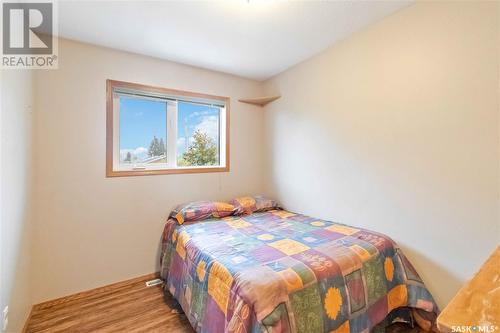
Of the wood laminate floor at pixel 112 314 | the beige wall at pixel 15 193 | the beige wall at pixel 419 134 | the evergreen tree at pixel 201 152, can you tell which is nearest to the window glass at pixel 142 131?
the evergreen tree at pixel 201 152

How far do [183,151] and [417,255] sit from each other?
2.51 meters

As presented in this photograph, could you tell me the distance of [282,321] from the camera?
1.13 meters

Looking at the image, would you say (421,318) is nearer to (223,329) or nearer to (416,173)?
(416,173)

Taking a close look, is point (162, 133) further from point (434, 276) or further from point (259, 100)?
point (434, 276)

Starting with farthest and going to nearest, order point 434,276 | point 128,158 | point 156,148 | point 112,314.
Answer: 1. point 156,148
2. point 128,158
3. point 112,314
4. point 434,276

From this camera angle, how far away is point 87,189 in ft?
7.09

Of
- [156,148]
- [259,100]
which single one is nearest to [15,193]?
[156,148]

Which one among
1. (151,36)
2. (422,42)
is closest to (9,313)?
(151,36)

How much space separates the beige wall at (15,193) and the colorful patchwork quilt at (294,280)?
1.02 meters

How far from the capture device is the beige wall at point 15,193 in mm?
1309

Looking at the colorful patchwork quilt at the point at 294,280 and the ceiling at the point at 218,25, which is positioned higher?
the ceiling at the point at 218,25

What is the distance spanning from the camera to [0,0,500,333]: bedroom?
1447mm

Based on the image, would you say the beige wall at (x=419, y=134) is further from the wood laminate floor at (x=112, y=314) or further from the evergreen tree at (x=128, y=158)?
the evergreen tree at (x=128, y=158)

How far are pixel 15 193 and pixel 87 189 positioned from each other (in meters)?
0.66
